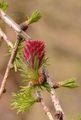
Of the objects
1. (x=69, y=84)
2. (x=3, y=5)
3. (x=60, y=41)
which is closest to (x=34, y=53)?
(x=69, y=84)

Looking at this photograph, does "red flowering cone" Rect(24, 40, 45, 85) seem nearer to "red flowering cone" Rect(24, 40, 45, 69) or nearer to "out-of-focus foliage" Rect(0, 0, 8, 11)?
"red flowering cone" Rect(24, 40, 45, 69)

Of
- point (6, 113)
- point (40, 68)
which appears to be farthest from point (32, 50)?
point (6, 113)

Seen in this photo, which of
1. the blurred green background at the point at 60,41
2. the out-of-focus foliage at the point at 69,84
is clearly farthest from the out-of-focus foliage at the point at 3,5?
the blurred green background at the point at 60,41

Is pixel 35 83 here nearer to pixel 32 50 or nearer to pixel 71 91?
pixel 32 50

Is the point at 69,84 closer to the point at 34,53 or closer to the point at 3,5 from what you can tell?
the point at 34,53

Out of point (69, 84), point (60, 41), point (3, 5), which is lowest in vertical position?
point (69, 84)

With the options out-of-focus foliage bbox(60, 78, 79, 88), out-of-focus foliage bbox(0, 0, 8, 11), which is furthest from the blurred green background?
out-of-focus foliage bbox(60, 78, 79, 88)

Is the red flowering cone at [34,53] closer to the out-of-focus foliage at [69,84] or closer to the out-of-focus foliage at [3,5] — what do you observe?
the out-of-focus foliage at [69,84]

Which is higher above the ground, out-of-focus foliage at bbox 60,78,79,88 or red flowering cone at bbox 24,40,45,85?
red flowering cone at bbox 24,40,45,85
